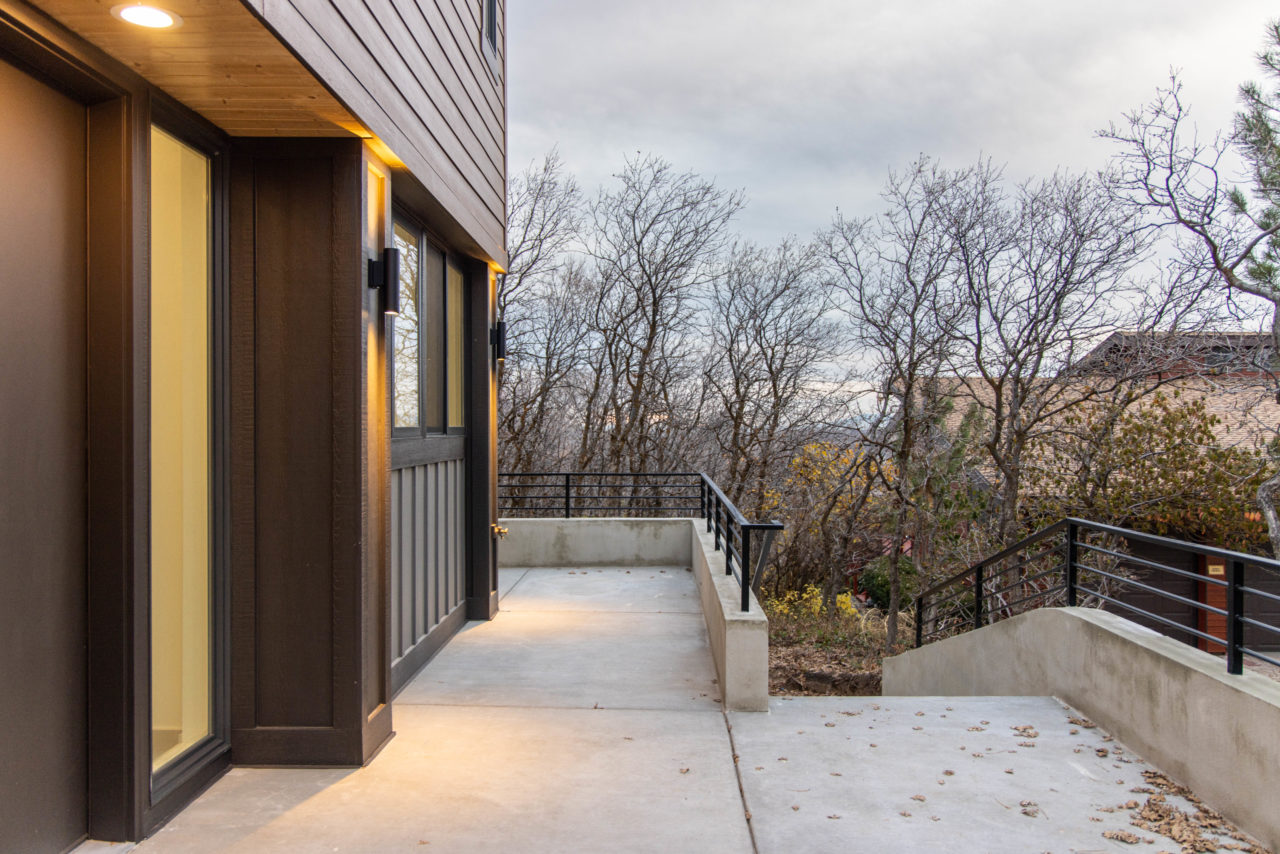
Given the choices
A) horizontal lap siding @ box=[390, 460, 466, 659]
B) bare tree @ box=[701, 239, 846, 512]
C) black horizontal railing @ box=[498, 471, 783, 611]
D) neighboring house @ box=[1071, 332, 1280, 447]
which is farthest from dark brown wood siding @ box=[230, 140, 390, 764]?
bare tree @ box=[701, 239, 846, 512]

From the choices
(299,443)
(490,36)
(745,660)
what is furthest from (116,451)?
(490,36)

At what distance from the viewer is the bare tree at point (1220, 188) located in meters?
9.52

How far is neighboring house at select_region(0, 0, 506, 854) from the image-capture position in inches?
89.9

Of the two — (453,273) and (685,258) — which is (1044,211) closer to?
(685,258)

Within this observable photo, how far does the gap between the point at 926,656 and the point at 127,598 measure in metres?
6.52

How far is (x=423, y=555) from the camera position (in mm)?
4883

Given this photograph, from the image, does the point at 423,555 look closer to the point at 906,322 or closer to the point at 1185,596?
the point at 906,322

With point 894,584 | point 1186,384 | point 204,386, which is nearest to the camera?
point 204,386

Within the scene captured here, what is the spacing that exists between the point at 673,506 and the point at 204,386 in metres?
7.52

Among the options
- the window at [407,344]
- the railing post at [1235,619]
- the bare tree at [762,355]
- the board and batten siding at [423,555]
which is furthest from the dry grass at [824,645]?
the railing post at [1235,619]

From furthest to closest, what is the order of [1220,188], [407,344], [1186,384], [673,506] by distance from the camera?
[1186,384] < [673,506] < [1220,188] < [407,344]

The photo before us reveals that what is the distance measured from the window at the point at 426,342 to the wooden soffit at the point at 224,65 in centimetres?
101

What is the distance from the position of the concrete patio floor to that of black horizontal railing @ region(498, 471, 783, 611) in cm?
77

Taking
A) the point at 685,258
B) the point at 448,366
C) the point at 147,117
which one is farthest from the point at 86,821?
the point at 685,258
